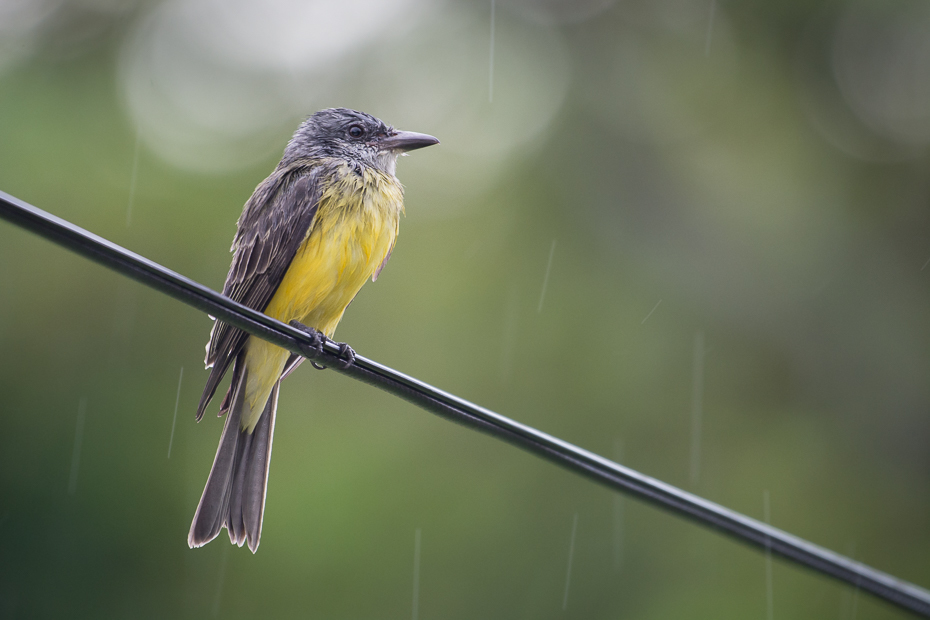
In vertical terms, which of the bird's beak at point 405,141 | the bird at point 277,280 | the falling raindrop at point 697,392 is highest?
the falling raindrop at point 697,392

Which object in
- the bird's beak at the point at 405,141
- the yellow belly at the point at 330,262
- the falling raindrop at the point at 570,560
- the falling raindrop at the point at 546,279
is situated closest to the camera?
the yellow belly at the point at 330,262

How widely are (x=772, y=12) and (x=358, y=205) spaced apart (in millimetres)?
8324

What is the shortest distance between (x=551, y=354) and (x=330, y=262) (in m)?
6.03

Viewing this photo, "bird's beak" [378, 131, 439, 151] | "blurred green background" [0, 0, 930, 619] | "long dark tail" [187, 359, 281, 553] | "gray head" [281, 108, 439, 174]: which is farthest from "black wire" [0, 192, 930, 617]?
"blurred green background" [0, 0, 930, 619]

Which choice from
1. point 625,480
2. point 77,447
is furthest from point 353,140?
point 77,447

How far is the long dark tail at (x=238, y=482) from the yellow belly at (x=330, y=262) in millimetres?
52

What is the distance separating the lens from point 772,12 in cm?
1027

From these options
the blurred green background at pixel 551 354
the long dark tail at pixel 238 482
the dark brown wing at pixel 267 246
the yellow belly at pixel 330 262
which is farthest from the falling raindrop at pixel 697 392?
the dark brown wing at pixel 267 246

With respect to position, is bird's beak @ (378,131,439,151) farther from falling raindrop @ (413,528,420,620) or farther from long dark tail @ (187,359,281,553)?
falling raindrop @ (413,528,420,620)

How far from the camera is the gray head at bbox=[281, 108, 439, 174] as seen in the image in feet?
14.6

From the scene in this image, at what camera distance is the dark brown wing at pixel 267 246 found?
3809mm

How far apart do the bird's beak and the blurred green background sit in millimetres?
4924

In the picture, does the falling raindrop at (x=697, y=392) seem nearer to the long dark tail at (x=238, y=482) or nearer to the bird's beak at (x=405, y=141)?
the bird's beak at (x=405, y=141)

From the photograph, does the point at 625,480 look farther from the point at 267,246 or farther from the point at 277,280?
the point at 267,246
